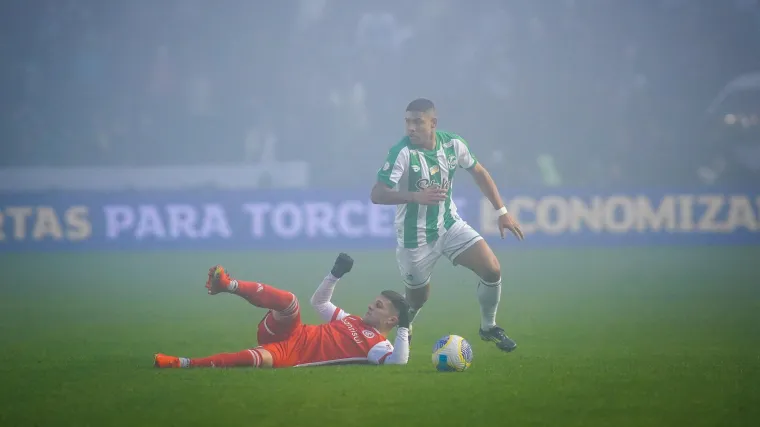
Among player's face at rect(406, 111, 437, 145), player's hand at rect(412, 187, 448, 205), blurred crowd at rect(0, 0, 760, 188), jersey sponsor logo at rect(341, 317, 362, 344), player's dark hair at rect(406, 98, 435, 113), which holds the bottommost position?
jersey sponsor logo at rect(341, 317, 362, 344)

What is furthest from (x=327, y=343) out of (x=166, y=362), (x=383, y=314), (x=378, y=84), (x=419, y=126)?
(x=378, y=84)

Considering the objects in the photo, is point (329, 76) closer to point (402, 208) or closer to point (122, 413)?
point (402, 208)

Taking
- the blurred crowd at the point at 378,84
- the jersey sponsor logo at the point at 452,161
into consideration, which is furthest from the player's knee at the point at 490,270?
the blurred crowd at the point at 378,84

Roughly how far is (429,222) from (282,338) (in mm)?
1626

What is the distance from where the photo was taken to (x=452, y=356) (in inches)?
263

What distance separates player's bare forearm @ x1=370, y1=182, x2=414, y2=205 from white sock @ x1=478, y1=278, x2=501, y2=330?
94 centimetres

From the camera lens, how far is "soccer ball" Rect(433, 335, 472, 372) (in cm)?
668

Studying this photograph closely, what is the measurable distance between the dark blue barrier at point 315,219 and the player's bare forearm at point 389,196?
1074cm

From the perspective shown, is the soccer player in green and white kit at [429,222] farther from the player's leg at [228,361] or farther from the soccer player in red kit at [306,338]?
the player's leg at [228,361]

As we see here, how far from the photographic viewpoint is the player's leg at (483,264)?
303 inches

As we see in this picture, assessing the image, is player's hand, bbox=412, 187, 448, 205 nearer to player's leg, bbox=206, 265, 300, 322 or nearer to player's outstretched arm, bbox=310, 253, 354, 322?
player's outstretched arm, bbox=310, 253, 354, 322

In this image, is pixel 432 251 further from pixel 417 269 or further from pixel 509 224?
pixel 509 224

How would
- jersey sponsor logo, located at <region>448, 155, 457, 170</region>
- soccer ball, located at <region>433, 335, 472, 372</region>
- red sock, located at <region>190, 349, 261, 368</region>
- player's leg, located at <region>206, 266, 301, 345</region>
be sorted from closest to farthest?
player's leg, located at <region>206, 266, 301, 345</region>
red sock, located at <region>190, 349, 261, 368</region>
soccer ball, located at <region>433, 335, 472, 372</region>
jersey sponsor logo, located at <region>448, 155, 457, 170</region>

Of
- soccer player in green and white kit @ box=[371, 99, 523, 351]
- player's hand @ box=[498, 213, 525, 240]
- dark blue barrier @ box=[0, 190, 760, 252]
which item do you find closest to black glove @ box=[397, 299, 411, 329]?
soccer player in green and white kit @ box=[371, 99, 523, 351]
